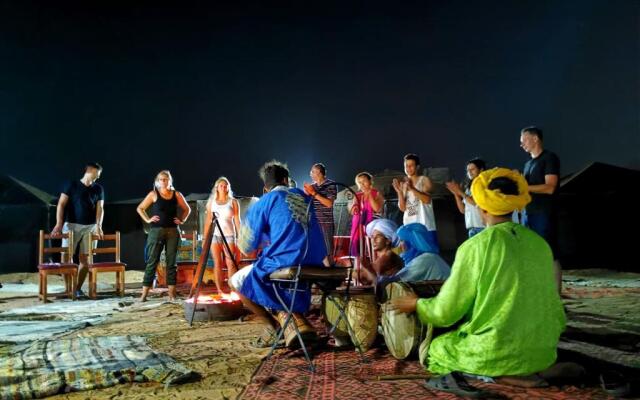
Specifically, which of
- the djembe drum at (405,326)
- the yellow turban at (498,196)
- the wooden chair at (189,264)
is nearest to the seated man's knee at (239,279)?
the djembe drum at (405,326)

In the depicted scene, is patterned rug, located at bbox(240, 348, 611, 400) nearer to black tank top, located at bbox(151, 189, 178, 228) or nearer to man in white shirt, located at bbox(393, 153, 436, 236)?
man in white shirt, located at bbox(393, 153, 436, 236)

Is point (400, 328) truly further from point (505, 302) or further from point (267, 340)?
point (267, 340)

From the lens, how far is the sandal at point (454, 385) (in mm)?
2559

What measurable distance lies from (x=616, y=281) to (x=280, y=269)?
768 cm

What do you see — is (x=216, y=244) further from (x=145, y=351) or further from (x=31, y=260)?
(x=31, y=260)

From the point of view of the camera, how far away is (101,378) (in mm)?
3027

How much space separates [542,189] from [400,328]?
8.07 ft

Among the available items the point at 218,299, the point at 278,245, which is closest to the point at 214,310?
the point at 218,299

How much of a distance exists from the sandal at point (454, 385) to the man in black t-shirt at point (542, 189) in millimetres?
Answer: 2701

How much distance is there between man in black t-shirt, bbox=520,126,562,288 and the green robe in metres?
2.54

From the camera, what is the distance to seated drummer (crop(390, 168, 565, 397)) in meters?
2.62

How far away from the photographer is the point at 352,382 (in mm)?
3010

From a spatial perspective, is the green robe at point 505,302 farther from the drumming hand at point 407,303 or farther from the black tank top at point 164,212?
the black tank top at point 164,212

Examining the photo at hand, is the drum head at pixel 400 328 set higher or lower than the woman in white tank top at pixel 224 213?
lower
